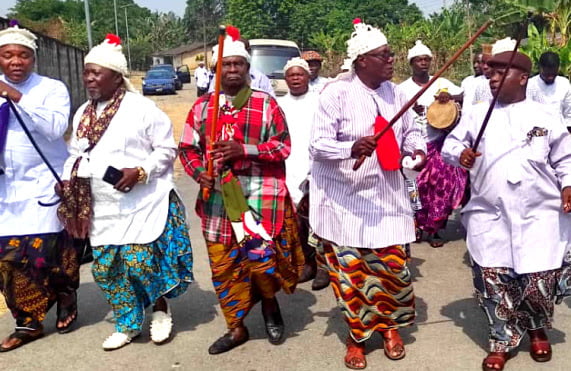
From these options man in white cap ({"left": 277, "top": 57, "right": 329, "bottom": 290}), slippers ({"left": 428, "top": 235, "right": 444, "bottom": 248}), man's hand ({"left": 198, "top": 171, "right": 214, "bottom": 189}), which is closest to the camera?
man's hand ({"left": 198, "top": 171, "right": 214, "bottom": 189})

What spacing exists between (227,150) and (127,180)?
68cm

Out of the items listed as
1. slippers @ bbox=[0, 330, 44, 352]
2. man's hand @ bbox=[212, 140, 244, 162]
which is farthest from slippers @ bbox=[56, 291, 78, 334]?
man's hand @ bbox=[212, 140, 244, 162]

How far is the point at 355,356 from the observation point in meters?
3.79

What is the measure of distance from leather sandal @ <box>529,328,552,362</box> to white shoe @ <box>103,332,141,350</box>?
259cm

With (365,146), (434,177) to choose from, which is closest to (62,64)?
(434,177)

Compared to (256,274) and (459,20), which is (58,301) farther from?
(459,20)

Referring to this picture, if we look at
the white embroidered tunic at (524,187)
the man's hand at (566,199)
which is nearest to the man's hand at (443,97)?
the white embroidered tunic at (524,187)

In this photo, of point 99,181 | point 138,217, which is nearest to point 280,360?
point 138,217

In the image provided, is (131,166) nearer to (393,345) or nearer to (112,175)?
(112,175)

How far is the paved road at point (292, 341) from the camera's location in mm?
3840

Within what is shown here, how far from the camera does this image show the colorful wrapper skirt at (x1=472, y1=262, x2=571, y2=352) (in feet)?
11.7

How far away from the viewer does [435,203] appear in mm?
6402

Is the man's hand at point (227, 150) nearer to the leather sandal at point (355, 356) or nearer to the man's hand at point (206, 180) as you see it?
the man's hand at point (206, 180)

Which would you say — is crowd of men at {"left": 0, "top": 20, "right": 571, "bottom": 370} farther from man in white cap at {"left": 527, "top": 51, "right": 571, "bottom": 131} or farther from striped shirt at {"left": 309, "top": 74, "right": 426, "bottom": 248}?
man in white cap at {"left": 527, "top": 51, "right": 571, "bottom": 131}
